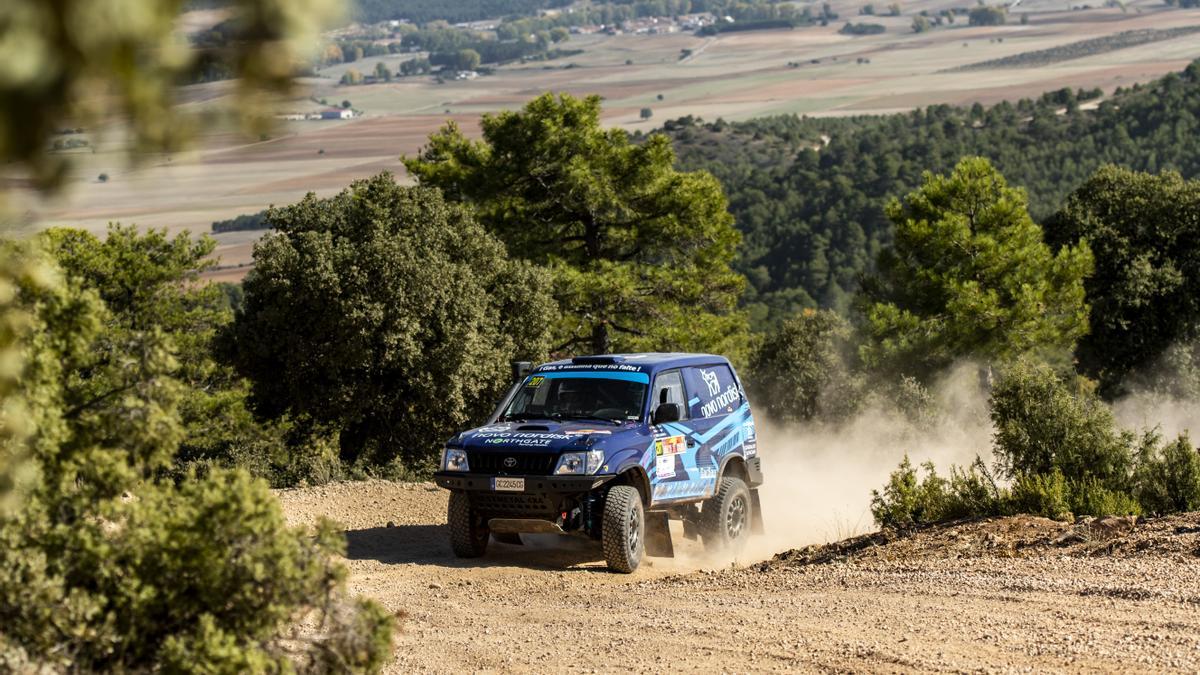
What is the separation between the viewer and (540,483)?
1185cm

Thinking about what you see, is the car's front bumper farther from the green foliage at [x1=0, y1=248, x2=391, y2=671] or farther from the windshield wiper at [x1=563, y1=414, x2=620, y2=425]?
the green foliage at [x1=0, y1=248, x2=391, y2=671]

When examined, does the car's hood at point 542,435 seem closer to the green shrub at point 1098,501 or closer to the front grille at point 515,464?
the front grille at point 515,464

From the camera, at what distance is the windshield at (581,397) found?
1284 cm

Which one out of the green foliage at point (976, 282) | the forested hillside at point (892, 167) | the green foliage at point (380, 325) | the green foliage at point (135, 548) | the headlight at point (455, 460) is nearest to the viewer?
the green foliage at point (135, 548)

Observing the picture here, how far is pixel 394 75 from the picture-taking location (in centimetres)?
17112

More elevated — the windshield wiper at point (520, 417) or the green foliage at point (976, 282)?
the windshield wiper at point (520, 417)

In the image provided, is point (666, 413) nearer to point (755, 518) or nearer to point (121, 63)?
point (755, 518)

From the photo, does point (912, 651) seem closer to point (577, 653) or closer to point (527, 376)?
point (577, 653)

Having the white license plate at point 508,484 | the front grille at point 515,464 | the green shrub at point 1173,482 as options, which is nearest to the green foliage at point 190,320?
the front grille at point 515,464

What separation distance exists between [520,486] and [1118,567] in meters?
5.04

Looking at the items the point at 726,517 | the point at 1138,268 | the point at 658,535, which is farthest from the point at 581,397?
the point at 1138,268

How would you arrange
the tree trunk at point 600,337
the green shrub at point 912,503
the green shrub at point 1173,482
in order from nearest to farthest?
the green shrub at point 1173,482, the green shrub at point 912,503, the tree trunk at point 600,337

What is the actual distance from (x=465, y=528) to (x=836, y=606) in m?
4.50

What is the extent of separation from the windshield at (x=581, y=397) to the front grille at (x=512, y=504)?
107 cm
